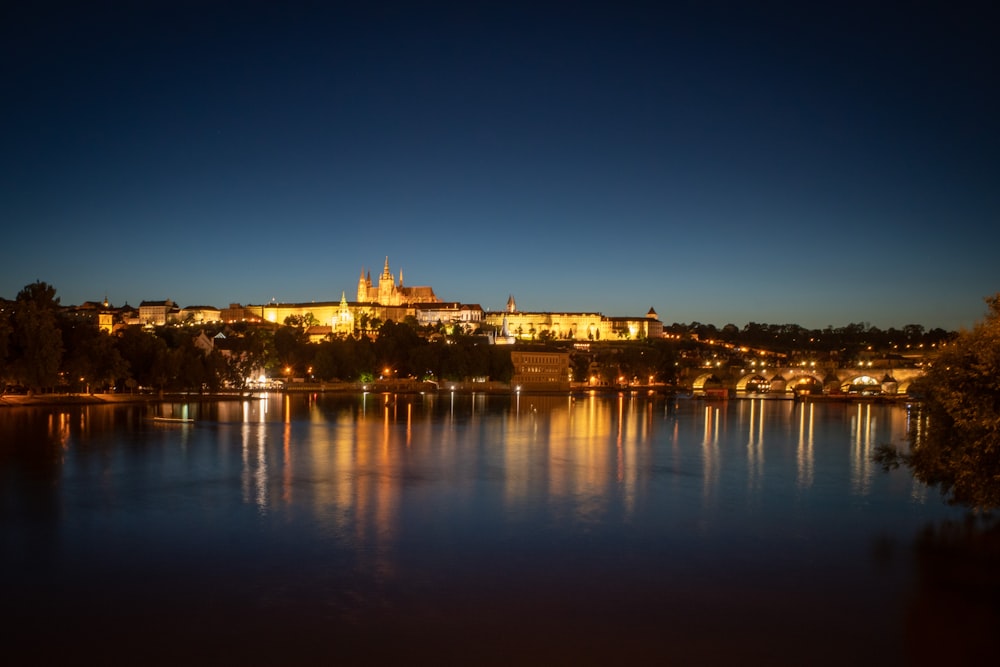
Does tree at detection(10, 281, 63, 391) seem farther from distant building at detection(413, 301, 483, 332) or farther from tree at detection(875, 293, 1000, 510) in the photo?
distant building at detection(413, 301, 483, 332)

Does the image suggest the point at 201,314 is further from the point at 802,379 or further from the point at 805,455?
the point at 805,455

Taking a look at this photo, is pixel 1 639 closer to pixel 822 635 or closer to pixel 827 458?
pixel 822 635

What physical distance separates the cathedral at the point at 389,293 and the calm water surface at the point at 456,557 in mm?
101180

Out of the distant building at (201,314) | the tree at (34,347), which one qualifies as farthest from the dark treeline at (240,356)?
the distant building at (201,314)

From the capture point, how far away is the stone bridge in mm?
70875

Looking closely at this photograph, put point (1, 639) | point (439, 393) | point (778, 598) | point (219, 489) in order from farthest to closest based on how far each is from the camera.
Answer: point (439, 393)
point (219, 489)
point (778, 598)
point (1, 639)

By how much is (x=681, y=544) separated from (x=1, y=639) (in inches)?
337

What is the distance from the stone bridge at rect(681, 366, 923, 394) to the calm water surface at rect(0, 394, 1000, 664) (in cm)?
5164

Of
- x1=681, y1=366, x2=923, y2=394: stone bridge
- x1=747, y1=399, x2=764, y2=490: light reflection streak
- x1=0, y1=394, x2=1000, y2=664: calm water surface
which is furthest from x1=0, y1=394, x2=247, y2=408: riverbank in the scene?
x1=681, y1=366, x2=923, y2=394: stone bridge

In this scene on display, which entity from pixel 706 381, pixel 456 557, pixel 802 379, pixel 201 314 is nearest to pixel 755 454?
pixel 456 557

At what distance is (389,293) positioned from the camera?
126 m

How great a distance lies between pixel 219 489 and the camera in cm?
1670

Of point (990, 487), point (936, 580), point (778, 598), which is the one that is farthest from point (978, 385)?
point (778, 598)

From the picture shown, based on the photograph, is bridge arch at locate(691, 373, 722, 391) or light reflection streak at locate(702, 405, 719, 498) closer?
light reflection streak at locate(702, 405, 719, 498)
